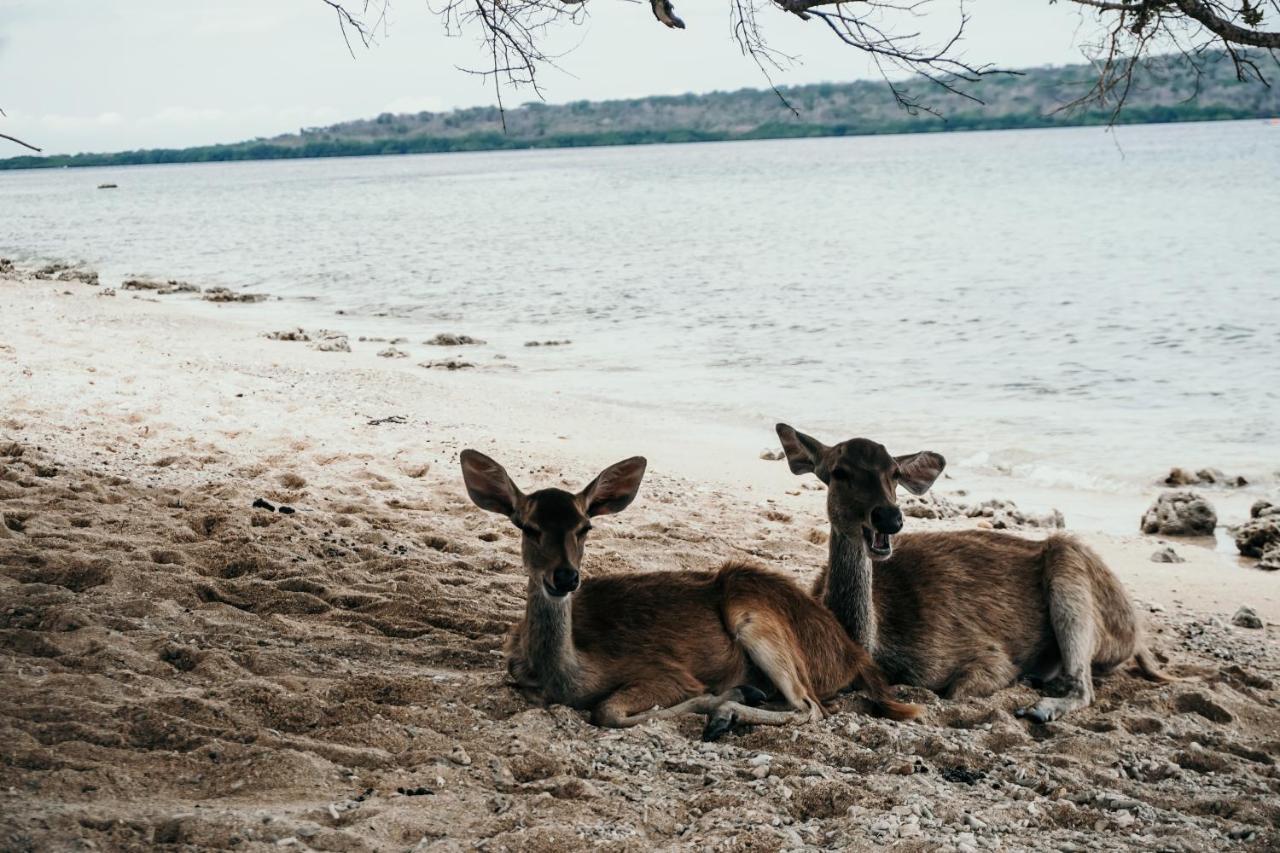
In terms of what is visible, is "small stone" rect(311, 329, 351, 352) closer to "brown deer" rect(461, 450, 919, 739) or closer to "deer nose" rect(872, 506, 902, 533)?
"brown deer" rect(461, 450, 919, 739)

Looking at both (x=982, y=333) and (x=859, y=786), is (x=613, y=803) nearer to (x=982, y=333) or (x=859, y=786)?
(x=859, y=786)

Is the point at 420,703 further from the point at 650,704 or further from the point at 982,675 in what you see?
the point at 982,675

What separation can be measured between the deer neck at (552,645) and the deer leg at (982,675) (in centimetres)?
198

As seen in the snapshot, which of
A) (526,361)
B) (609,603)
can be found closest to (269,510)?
(609,603)

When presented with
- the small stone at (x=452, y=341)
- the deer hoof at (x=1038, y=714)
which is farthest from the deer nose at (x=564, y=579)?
the small stone at (x=452, y=341)

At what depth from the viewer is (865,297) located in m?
26.8

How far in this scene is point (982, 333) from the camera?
21406 millimetres

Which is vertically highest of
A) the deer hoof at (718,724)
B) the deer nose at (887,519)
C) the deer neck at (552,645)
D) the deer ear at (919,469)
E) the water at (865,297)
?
the deer ear at (919,469)

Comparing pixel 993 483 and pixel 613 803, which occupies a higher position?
pixel 613 803

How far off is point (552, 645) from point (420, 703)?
62 centimetres

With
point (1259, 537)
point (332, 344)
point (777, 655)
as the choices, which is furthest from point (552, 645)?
point (332, 344)

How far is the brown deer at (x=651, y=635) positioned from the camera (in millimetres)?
5148

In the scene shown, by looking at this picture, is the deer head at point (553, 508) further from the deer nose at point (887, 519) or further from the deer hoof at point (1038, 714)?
the deer hoof at point (1038, 714)

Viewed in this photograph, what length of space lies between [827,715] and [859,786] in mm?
843
